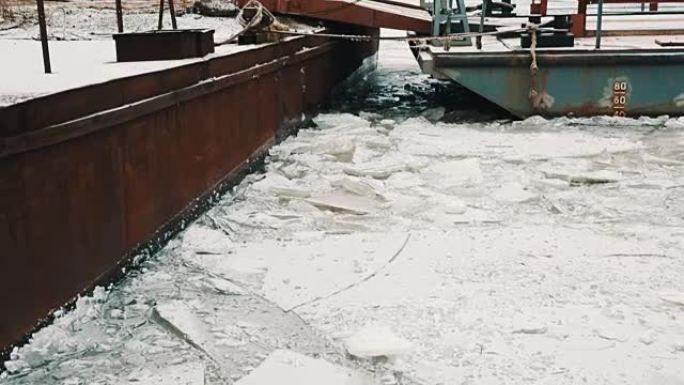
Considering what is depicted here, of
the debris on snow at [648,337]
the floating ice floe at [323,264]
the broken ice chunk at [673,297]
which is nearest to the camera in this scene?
the debris on snow at [648,337]

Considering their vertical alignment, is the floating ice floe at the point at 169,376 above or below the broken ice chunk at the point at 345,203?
below

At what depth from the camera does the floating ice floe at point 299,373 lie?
2806 mm

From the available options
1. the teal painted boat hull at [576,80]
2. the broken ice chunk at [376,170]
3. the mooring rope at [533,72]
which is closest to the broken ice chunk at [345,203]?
the broken ice chunk at [376,170]

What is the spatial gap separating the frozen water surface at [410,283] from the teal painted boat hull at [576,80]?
4.11 feet

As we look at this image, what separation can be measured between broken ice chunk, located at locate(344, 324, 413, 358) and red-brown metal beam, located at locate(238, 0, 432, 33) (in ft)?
17.9

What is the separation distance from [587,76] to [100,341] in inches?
220

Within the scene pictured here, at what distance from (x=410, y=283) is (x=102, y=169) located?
1.45 meters

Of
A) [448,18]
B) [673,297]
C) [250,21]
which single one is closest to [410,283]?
[673,297]

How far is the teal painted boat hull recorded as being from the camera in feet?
23.9

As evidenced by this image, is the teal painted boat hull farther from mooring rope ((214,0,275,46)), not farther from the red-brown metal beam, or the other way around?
mooring rope ((214,0,275,46))

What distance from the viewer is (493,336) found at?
3.12 m

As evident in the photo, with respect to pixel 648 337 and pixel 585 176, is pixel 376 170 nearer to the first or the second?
pixel 585 176

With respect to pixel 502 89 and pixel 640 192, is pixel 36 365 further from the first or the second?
pixel 502 89

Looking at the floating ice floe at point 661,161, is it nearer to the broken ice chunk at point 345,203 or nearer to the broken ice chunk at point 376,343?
the broken ice chunk at point 345,203
